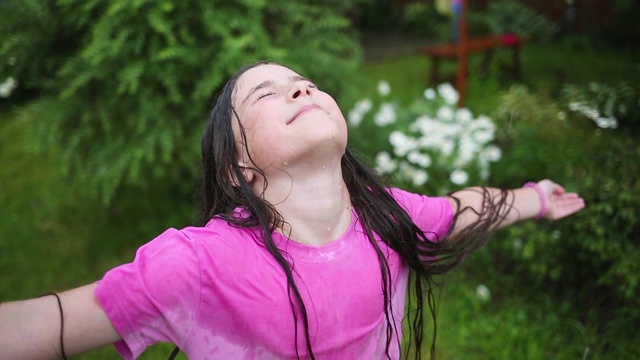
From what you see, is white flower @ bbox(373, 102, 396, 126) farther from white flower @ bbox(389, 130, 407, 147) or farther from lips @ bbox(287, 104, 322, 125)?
lips @ bbox(287, 104, 322, 125)

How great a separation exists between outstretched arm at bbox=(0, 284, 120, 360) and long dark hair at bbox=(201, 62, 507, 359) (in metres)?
0.42

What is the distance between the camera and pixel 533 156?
325 cm

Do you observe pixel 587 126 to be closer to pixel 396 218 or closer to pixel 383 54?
pixel 396 218

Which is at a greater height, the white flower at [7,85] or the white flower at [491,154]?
the white flower at [7,85]

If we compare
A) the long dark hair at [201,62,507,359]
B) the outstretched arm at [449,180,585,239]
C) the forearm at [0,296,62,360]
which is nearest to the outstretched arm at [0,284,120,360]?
→ the forearm at [0,296,62,360]

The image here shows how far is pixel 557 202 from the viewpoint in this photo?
2.14 m

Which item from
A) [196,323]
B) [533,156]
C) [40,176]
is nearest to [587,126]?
[533,156]

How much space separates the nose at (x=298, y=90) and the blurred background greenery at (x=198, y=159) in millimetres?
1116

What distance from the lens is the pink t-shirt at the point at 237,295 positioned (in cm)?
137

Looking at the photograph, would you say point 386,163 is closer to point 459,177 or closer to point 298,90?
point 459,177

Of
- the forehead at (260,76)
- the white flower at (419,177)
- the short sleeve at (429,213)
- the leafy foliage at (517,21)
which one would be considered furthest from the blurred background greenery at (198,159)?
the leafy foliage at (517,21)

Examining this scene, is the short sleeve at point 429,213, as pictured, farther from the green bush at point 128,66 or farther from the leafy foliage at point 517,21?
the leafy foliage at point 517,21

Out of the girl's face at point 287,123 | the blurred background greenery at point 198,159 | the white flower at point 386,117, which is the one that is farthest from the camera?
the white flower at point 386,117

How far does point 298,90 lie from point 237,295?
1.89 feet
